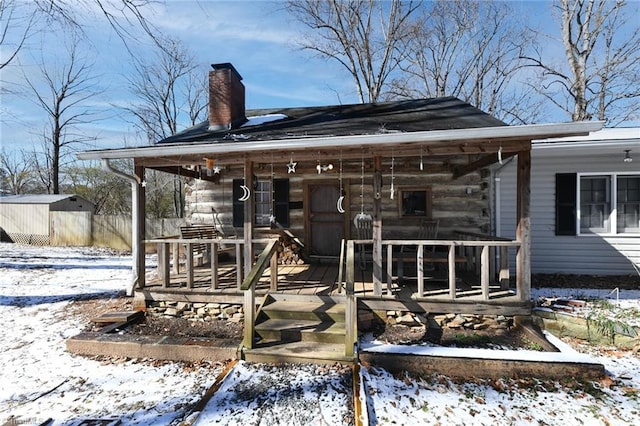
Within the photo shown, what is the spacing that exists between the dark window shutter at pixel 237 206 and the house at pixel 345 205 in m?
0.03

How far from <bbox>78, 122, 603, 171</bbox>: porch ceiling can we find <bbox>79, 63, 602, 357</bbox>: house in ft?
0.06

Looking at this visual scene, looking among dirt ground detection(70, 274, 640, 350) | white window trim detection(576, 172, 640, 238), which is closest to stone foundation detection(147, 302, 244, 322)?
dirt ground detection(70, 274, 640, 350)

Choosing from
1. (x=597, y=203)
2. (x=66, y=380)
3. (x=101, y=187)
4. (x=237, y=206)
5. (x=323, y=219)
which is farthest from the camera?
(x=101, y=187)

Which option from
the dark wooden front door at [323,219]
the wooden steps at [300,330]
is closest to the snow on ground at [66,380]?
the wooden steps at [300,330]

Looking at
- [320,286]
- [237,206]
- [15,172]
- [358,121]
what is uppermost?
[15,172]

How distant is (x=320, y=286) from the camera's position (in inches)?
213

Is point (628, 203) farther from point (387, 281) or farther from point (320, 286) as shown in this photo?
point (320, 286)

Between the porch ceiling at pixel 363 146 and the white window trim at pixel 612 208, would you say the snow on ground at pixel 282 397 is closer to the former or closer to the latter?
the porch ceiling at pixel 363 146

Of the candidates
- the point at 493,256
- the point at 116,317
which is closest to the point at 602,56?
the point at 493,256

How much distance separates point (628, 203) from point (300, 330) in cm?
789

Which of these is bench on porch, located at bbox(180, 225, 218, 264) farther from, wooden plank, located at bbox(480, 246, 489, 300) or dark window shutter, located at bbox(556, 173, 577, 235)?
dark window shutter, located at bbox(556, 173, 577, 235)

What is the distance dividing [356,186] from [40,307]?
686 cm

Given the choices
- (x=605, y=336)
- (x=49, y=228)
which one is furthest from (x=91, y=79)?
(x=605, y=336)

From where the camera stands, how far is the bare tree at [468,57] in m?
16.6
